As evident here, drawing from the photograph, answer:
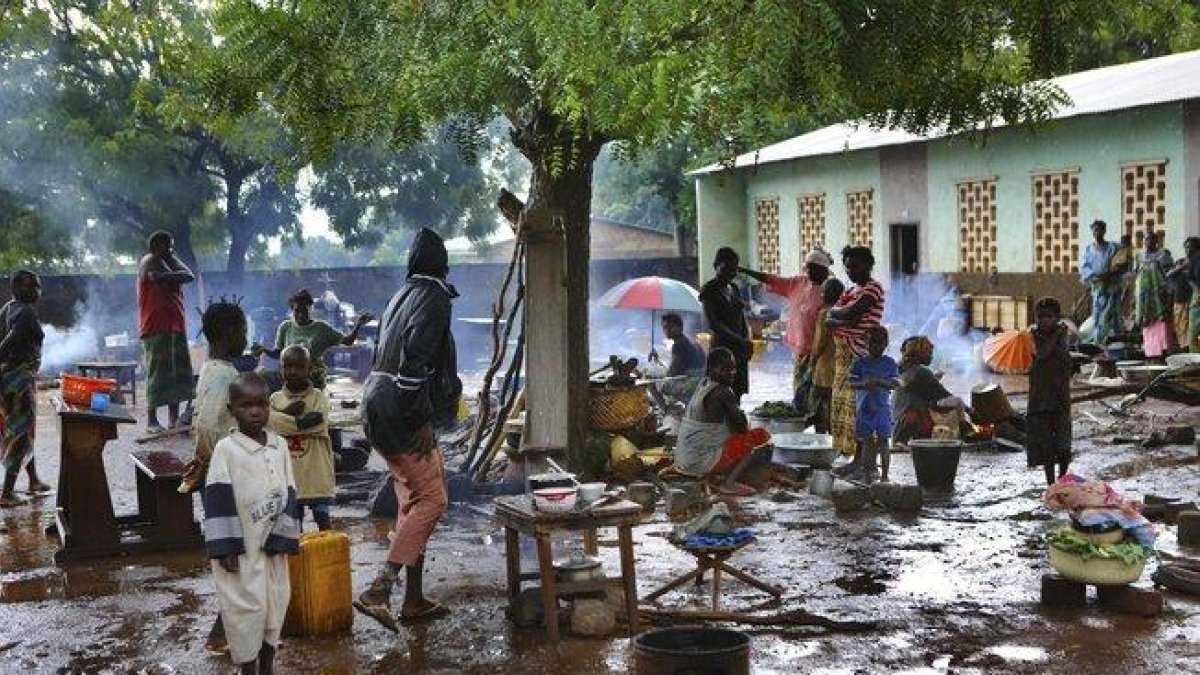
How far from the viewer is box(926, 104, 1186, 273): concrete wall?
1955cm

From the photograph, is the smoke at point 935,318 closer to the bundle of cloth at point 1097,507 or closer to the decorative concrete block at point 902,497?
the decorative concrete block at point 902,497

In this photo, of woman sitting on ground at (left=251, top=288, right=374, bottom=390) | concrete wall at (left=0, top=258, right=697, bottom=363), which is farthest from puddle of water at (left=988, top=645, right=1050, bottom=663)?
concrete wall at (left=0, top=258, right=697, bottom=363)

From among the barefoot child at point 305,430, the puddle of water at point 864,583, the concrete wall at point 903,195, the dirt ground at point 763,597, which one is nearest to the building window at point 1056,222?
the concrete wall at point 903,195

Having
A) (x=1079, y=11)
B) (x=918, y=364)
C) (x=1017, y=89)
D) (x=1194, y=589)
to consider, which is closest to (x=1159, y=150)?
(x=918, y=364)

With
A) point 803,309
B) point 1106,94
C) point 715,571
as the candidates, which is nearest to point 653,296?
point 803,309

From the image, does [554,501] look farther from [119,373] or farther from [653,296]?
[119,373]

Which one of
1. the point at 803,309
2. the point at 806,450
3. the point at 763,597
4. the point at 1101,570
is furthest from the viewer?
the point at 803,309

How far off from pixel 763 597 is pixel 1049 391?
3703 millimetres

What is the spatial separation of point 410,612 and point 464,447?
5713mm

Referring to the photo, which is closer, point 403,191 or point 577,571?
point 577,571

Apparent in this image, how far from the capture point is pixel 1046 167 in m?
22.0

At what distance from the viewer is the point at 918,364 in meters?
12.6

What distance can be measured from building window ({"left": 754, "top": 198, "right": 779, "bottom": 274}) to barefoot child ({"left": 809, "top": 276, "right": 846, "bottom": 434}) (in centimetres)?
1691

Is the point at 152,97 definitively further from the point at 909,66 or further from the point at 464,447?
the point at 909,66
